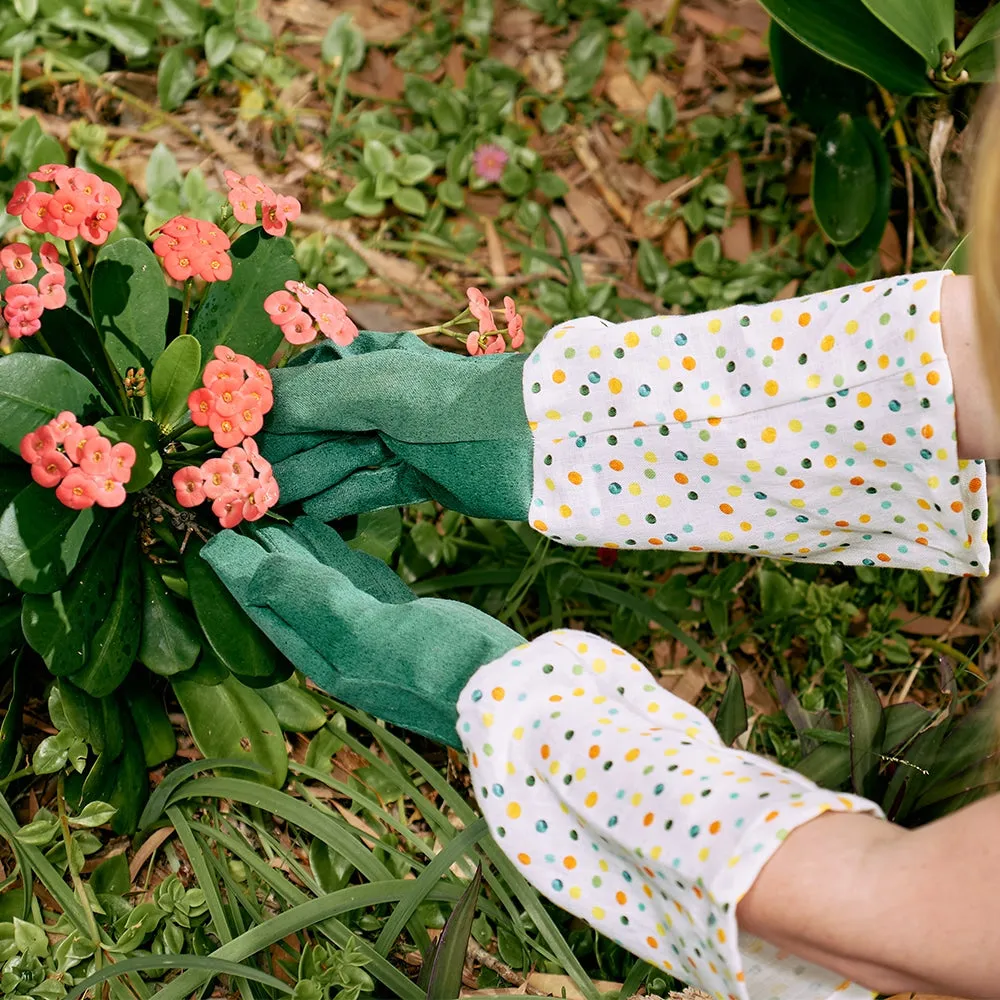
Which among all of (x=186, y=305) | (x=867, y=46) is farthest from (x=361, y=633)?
(x=867, y=46)

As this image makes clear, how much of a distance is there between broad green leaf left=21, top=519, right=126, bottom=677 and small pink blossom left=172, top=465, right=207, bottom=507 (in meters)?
0.11

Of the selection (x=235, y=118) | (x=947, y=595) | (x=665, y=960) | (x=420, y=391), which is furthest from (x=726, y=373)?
(x=235, y=118)

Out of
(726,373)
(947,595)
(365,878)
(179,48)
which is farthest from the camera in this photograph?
(179,48)

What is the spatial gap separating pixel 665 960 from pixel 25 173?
1.31m

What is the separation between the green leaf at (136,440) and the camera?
96 centimetres

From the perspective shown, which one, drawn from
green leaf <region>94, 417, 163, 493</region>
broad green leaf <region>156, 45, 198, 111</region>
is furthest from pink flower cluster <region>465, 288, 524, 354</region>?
broad green leaf <region>156, 45, 198, 111</region>

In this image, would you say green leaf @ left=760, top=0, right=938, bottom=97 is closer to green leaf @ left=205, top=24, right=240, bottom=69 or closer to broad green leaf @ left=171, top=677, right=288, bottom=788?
green leaf @ left=205, top=24, right=240, bottom=69

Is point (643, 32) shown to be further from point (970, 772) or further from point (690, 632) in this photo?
point (970, 772)

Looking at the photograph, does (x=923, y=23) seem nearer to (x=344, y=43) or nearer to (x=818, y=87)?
(x=818, y=87)

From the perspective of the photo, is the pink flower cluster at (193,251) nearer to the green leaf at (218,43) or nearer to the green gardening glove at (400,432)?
the green gardening glove at (400,432)

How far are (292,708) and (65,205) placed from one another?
597 millimetres

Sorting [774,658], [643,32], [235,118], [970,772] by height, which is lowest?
[774,658]

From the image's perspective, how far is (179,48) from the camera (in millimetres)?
1701

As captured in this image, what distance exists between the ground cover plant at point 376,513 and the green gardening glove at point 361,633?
63 mm
